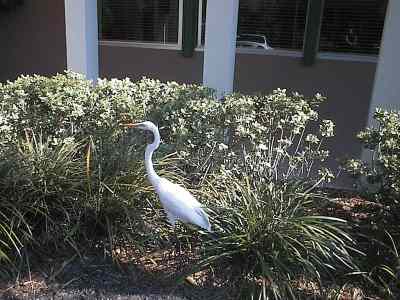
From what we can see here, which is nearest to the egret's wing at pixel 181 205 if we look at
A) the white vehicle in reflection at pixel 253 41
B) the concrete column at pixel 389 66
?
the concrete column at pixel 389 66

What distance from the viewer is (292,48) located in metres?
6.72

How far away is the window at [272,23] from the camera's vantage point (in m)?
6.55

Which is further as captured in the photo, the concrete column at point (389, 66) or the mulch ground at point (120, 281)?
the concrete column at point (389, 66)

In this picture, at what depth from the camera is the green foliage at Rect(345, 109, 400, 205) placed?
3238 mm

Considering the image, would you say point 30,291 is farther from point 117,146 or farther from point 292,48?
point 292,48

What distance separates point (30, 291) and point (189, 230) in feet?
3.89

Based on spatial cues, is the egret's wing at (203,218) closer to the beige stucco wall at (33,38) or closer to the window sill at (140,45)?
the window sill at (140,45)

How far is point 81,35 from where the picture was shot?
16.0ft

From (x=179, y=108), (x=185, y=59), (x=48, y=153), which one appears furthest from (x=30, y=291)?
(x=185, y=59)

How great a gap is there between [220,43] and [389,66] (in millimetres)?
1685

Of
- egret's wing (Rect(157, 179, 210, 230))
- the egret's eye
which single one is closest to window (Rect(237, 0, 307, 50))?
the egret's eye

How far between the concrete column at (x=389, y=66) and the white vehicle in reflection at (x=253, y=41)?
2716mm

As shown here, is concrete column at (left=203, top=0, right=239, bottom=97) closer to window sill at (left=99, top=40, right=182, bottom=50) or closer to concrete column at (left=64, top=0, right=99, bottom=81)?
concrete column at (left=64, top=0, right=99, bottom=81)

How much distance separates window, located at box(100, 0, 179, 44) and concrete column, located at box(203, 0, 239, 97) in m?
2.64
